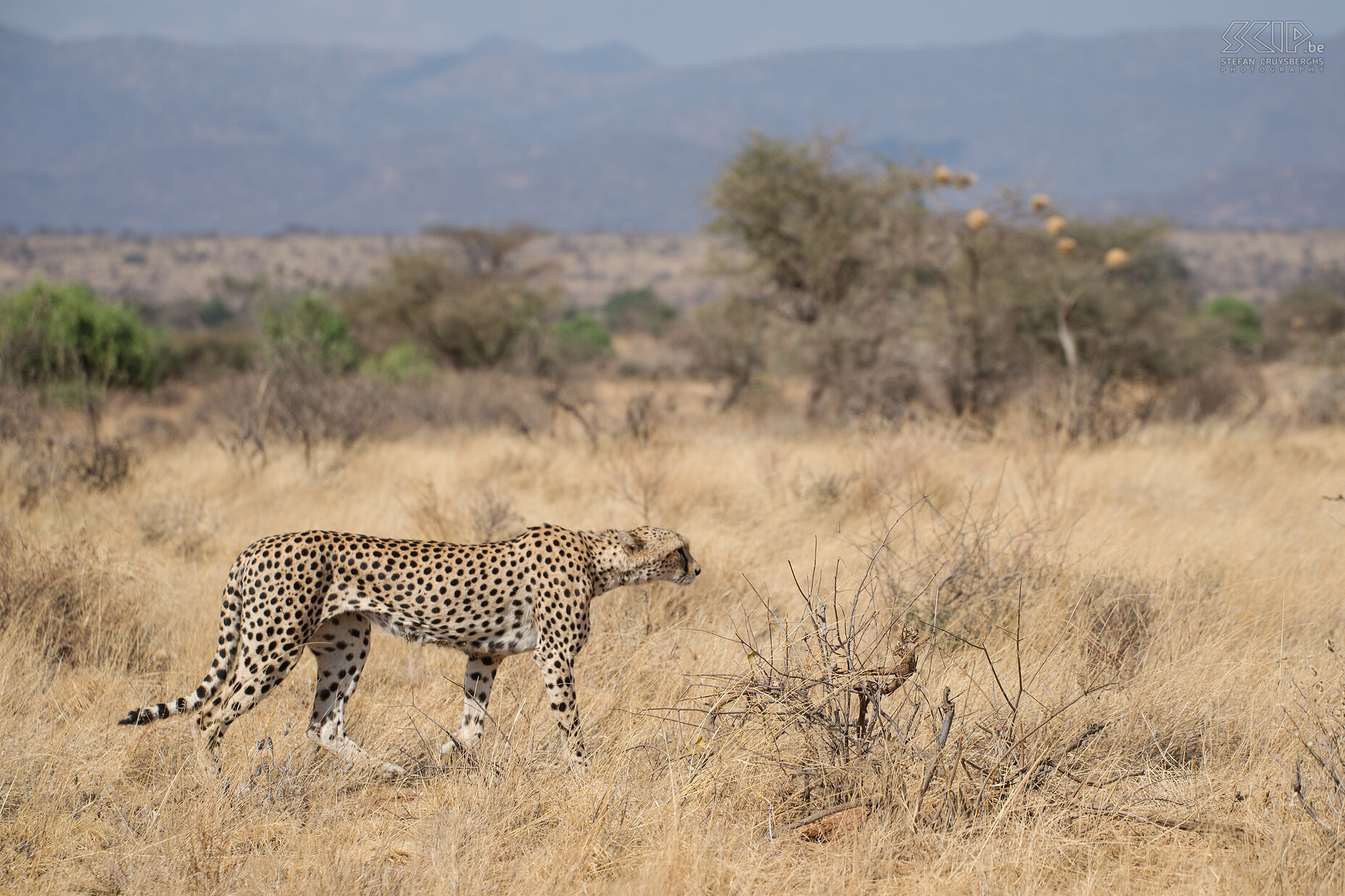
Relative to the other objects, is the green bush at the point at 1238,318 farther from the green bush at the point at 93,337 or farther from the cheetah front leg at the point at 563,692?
the cheetah front leg at the point at 563,692

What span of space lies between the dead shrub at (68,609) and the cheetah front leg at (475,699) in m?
1.84

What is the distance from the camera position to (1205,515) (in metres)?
7.19

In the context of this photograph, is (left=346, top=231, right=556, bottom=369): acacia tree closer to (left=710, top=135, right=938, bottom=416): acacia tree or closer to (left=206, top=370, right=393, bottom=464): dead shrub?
(left=710, top=135, right=938, bottom=416): acacia tree

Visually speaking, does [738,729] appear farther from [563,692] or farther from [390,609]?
[390,609]

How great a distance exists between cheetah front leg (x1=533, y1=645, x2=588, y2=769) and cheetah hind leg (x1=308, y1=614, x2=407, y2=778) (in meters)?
0.66

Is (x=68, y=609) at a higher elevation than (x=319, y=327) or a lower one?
higher

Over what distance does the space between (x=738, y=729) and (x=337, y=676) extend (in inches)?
62.0

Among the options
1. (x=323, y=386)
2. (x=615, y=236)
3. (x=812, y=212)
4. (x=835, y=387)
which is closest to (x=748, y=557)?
(x=323, y=386)

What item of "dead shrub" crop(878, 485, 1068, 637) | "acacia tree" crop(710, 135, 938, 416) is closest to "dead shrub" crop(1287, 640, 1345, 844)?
"dead shrub" crop(878, 485, 1068, 637)

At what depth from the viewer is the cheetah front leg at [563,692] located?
3584mm

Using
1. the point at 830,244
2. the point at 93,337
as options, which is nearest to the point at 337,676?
the point at 830,244

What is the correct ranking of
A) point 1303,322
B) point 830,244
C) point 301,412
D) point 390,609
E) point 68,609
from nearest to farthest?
point 390,609 < point 68,609 < point 301,412 < point 830,244 < point 1303,322

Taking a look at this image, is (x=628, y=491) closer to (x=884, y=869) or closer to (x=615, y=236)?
(x=884, y=869)

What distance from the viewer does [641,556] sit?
3850 millimetres
